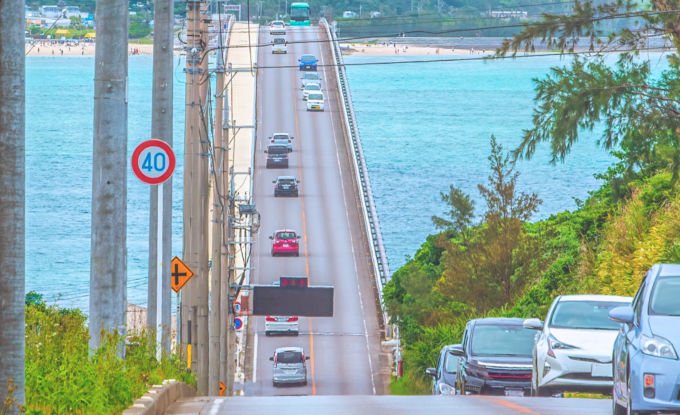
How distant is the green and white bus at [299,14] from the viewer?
4604 inches

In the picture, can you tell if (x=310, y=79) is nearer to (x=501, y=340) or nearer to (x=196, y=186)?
(x=196, y=186)

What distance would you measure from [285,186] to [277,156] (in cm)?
647

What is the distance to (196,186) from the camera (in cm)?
2286

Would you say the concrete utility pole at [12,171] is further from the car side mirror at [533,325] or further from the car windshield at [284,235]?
the car windshield at [284,235]

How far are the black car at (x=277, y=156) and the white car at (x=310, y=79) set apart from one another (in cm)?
1973

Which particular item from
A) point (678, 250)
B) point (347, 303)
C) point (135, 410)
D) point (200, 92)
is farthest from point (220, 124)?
point (347, 303)

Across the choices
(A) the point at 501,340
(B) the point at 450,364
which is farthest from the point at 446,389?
(A) the point at 501,340

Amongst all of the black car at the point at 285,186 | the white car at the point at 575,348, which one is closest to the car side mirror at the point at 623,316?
the white car at the point at 575,348

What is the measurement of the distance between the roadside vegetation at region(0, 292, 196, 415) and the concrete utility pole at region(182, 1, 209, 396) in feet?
33.2

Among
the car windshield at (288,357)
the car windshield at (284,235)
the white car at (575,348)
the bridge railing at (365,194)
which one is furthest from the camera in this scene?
the car windshield at (284,235)

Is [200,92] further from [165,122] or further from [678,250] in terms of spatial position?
[678,250]

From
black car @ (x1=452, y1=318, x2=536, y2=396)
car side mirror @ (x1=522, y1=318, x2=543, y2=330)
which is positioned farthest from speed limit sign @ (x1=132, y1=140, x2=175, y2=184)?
black car @ (x1=452, y1=318, x2=536, y2=396)

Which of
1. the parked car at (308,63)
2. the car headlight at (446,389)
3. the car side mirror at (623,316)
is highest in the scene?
the parked car at (308,63)

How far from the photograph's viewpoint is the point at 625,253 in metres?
27.8
